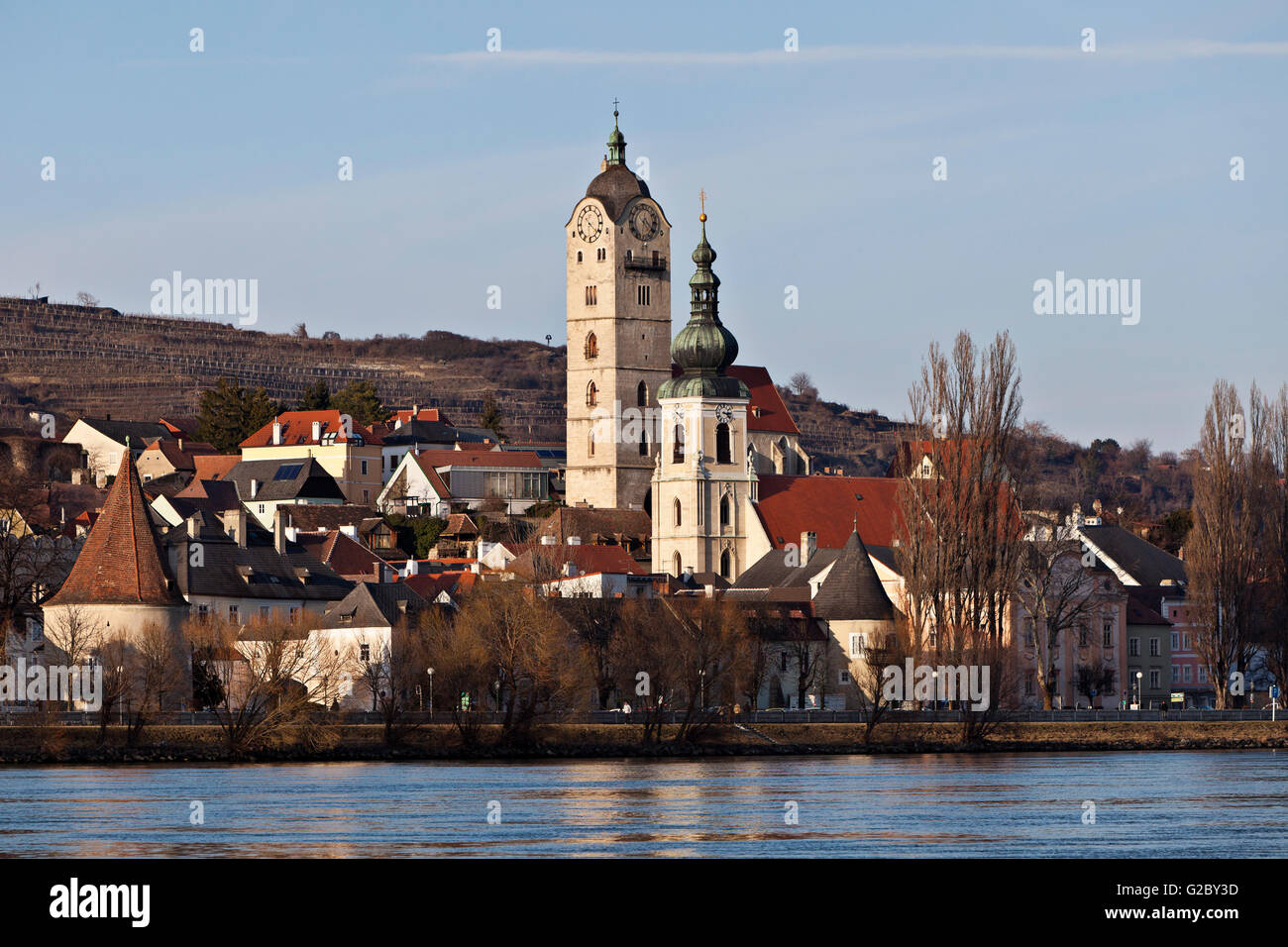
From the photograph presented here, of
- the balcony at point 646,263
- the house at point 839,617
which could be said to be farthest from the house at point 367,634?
the balcony at point 646,263

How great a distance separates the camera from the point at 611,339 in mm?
125250

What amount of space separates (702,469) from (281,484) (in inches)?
1280

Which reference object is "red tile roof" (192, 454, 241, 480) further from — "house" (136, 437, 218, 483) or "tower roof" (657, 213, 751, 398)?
"tower roof" (657, 213, 751, 398)

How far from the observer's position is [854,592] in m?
86.9

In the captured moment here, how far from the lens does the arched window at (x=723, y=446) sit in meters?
107

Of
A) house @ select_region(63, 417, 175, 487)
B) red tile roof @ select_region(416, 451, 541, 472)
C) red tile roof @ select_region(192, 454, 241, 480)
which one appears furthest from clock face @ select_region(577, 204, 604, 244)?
house @ select_region(63, 417, 175, 487)

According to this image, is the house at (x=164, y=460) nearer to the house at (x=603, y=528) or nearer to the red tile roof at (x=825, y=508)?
the house at (x=603, y=528)

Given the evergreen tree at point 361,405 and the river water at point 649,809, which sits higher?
the evergreen tree at point 361,405

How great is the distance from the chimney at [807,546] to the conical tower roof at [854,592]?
864cm

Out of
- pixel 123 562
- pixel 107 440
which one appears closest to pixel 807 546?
pixel 123 562

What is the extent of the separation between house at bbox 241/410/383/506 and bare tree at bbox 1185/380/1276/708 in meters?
65.1

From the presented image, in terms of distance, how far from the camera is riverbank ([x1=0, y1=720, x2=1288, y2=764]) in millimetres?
63250

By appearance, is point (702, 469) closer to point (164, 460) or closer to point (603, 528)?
point (603, 528)
